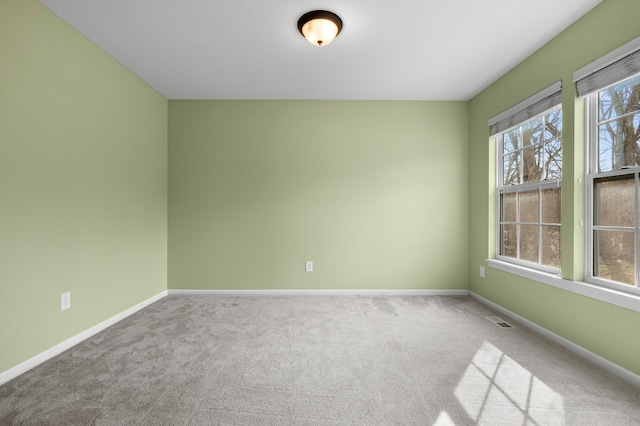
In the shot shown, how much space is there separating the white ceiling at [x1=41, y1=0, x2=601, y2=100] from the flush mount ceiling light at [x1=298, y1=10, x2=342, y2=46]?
4 cm

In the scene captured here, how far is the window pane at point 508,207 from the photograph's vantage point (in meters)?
3.01

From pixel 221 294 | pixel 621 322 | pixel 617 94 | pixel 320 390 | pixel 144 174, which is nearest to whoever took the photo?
pixel 320 390

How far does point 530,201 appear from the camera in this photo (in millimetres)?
2764

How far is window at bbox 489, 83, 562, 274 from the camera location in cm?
243

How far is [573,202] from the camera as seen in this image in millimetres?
2154

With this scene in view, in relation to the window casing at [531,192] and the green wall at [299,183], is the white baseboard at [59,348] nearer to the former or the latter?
the green wall at [299,183]

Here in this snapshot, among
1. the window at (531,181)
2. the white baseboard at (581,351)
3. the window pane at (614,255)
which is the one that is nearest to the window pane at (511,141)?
the window at (531,181)

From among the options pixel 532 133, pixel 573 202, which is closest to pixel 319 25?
pixel 532 133

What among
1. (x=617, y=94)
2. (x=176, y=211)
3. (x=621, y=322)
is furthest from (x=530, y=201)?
(x=176, y=211)

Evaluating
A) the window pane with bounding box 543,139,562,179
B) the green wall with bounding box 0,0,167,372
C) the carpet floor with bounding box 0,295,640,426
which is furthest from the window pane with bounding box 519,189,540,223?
the green wall with bounding box 0,0,167,372

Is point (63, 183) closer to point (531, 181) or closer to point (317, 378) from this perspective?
point (317, 378)

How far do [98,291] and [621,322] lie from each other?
4.09m

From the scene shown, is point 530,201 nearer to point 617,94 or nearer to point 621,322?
point 617,94

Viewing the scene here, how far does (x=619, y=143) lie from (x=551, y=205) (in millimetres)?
695
